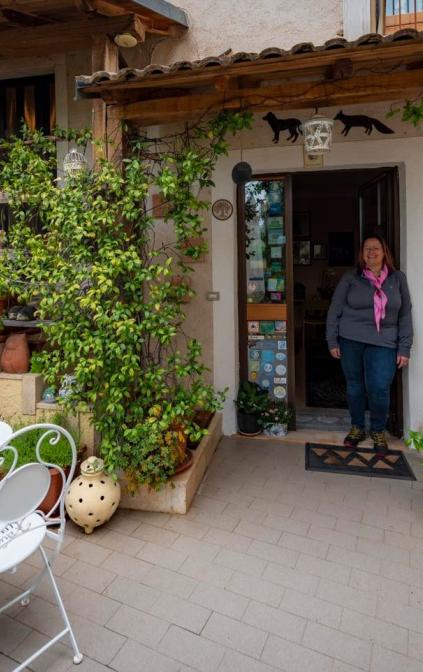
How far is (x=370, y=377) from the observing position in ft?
13.9

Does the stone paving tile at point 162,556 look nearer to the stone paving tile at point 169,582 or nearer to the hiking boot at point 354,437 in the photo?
the stone paving tile at point 169,582

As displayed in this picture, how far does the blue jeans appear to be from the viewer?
4.16 m

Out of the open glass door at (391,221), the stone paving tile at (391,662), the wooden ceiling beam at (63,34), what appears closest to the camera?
the stone paving tile at (391,662)

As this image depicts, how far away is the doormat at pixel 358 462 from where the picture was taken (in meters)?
3.85

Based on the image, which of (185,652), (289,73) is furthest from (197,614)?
(289,73)

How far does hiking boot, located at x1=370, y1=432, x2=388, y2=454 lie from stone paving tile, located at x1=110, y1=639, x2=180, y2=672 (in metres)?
2.82

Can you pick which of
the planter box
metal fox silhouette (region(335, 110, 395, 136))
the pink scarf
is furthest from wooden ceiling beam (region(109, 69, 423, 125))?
the planter box

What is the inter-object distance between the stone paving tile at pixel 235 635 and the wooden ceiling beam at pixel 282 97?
325 centimetres

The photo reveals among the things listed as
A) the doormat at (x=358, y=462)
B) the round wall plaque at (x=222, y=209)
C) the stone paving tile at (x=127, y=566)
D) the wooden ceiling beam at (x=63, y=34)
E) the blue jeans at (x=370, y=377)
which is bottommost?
the stone paving tile at (x=127, y=566)

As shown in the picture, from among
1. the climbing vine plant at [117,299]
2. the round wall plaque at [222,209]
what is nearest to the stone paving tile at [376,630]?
the climbing vine plant at [117,299]

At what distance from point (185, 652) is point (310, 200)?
337 inches

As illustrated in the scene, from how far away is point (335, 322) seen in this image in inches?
174

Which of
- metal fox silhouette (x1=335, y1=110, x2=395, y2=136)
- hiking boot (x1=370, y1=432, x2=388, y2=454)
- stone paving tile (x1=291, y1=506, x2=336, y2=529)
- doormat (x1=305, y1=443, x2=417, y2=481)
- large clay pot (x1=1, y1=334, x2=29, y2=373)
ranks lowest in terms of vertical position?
stone paving tile (x1=291, y1=506, x2=336, y2=529)

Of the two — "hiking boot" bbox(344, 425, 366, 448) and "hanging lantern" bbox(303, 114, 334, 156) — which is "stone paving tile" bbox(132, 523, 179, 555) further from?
"hanging lantern" bbox(303, 114, 334, 156)
